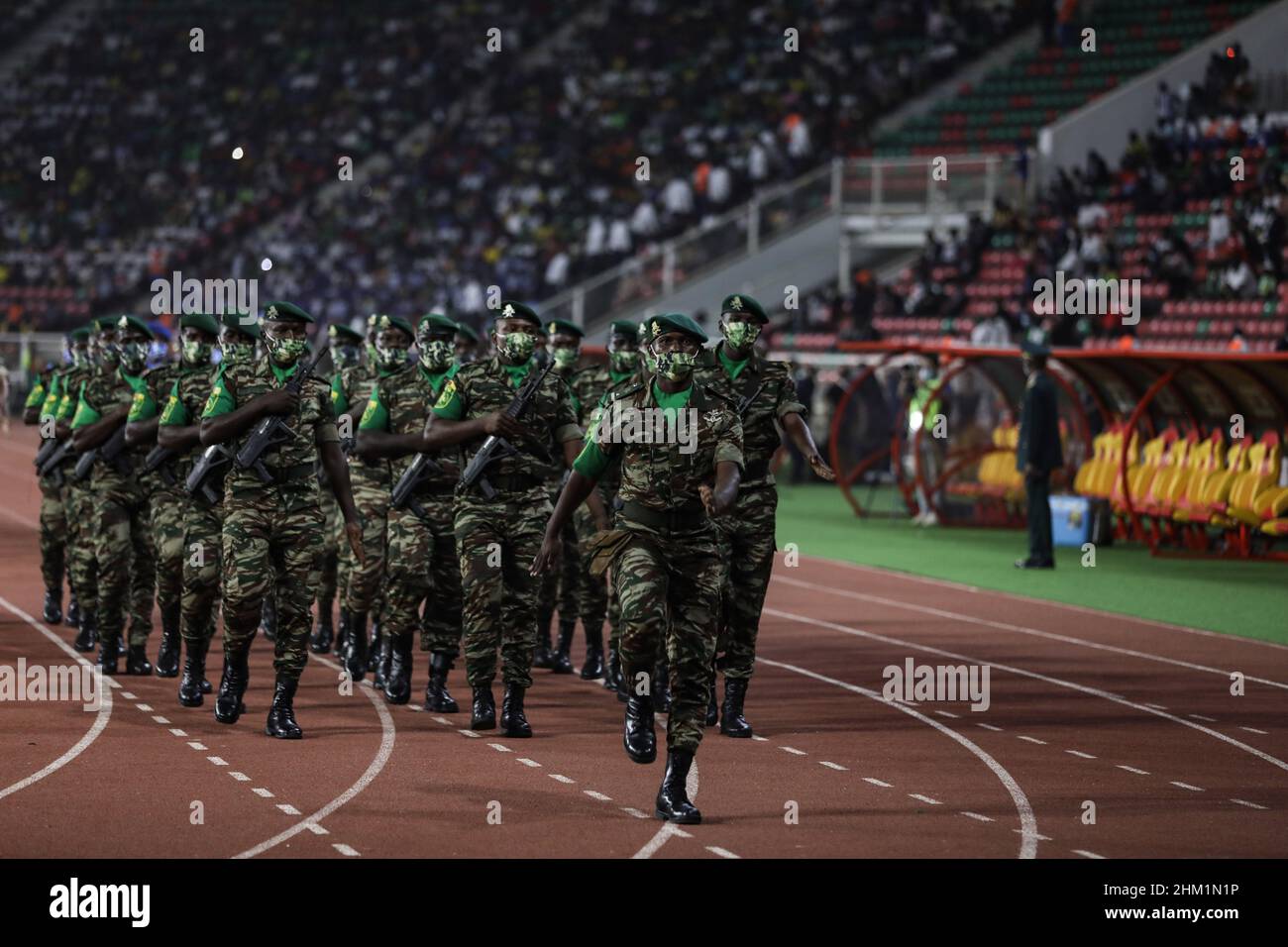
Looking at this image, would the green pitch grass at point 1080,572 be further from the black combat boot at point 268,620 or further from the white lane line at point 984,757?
the black combat boot at point 268,620

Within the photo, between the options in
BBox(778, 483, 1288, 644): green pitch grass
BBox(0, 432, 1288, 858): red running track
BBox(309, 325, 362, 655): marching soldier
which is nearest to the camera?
BBox(0, 432, 1288, 858): red running track

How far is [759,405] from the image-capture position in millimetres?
11742

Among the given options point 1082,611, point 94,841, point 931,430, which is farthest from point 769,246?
point 94,841

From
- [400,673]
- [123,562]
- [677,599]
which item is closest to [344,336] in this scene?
[123,562]

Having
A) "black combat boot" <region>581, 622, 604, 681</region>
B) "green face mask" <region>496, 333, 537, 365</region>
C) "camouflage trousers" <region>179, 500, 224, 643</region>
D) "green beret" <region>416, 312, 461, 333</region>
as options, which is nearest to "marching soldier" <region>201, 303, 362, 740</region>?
"camouflage trousers" <region>179, 500, 224, 643</region>

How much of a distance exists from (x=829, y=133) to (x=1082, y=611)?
24591 mm

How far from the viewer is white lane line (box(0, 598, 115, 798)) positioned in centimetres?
1007

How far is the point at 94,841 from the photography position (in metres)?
8.72

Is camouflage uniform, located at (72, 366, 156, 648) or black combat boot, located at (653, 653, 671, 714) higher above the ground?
camouflage uniform, located at (72, 366, 156, 648)

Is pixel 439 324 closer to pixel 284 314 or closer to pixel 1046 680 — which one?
pixel 284 314

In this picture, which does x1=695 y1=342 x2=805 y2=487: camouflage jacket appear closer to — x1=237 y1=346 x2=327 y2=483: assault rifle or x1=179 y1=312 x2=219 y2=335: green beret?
x1=237 y1=346 x2=327 y2=483: assault rifle

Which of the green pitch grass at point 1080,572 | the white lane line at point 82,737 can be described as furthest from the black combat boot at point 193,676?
the green pitch grass at point 1080,572

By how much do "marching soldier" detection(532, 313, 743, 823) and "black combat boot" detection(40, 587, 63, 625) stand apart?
829 centimetres

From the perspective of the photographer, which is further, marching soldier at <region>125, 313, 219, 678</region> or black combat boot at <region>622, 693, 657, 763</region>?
marching soldier at <region>125, 313, 219, 678</region>
